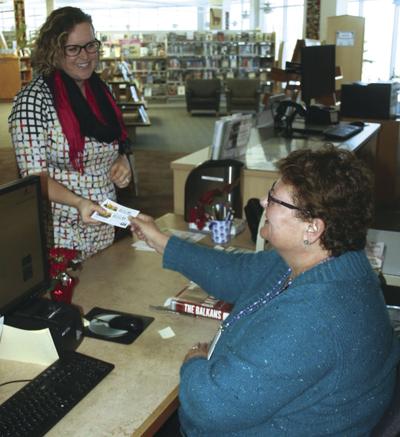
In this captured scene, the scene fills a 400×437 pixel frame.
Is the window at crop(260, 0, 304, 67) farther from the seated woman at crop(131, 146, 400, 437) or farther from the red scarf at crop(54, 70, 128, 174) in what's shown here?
the seated woman at crop(131, 146, 400, 437)

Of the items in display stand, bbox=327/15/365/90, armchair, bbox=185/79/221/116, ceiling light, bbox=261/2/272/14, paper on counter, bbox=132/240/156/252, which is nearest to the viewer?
paper on counter, bbox=132/240/156/252

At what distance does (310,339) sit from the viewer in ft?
3.59

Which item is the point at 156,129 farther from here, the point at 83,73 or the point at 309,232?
the point at 309,232

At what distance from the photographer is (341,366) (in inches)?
44.0

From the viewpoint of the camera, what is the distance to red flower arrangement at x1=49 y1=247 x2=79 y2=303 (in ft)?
5.75

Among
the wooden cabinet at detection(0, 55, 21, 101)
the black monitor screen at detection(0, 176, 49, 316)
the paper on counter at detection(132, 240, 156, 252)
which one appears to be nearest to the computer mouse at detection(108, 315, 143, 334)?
the black monitor screen at detection(0, 176, 49, 316)

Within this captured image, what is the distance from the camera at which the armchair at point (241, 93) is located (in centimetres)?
1369

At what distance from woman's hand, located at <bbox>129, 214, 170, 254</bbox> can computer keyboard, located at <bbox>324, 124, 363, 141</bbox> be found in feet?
8.59

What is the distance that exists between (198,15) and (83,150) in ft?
51.7

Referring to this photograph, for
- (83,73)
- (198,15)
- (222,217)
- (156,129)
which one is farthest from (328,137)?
(198,15)

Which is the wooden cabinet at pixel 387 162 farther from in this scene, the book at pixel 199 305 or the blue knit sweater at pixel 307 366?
the blue knit sweater at pixel 307 366

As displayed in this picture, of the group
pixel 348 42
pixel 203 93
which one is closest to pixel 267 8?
pixel 203 93

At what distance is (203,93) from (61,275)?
12.4 metres

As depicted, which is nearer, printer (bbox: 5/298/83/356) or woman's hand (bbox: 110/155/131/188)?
printer (bbox: 5/298/83/356)
